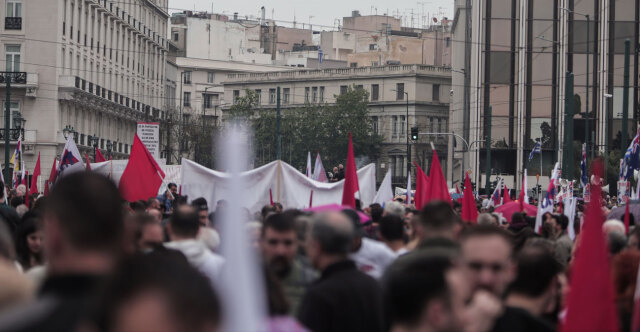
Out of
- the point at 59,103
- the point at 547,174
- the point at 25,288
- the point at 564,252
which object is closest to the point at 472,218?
the point at 564,252

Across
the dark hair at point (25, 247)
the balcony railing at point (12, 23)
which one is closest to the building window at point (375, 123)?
the balcony railing at point (12, 23)

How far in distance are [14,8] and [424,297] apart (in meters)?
56.3

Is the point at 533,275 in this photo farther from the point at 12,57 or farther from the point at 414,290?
the point at 12,57

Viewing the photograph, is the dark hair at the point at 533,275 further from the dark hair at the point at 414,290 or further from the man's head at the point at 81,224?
the man's head at the point at 81,224

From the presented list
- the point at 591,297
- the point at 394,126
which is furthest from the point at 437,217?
the point at 394,126

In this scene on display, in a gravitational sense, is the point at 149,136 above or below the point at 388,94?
below

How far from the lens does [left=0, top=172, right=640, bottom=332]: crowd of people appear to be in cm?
245

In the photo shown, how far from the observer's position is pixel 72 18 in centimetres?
6041

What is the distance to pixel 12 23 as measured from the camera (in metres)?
57.3

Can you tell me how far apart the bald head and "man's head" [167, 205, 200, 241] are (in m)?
1.93

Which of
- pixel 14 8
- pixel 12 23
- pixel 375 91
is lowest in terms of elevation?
pixel 12 23

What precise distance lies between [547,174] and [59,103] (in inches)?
1040

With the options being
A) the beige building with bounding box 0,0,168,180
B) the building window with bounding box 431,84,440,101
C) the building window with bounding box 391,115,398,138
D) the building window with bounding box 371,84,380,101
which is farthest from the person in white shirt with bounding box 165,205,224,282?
the building window with bounding box 371,84,380,101

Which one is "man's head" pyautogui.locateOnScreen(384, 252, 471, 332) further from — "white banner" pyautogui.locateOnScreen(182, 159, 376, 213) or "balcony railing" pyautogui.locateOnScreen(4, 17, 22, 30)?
"balcony railing" pyautogui.locateOnScreen(4, 17, 22, 30)
